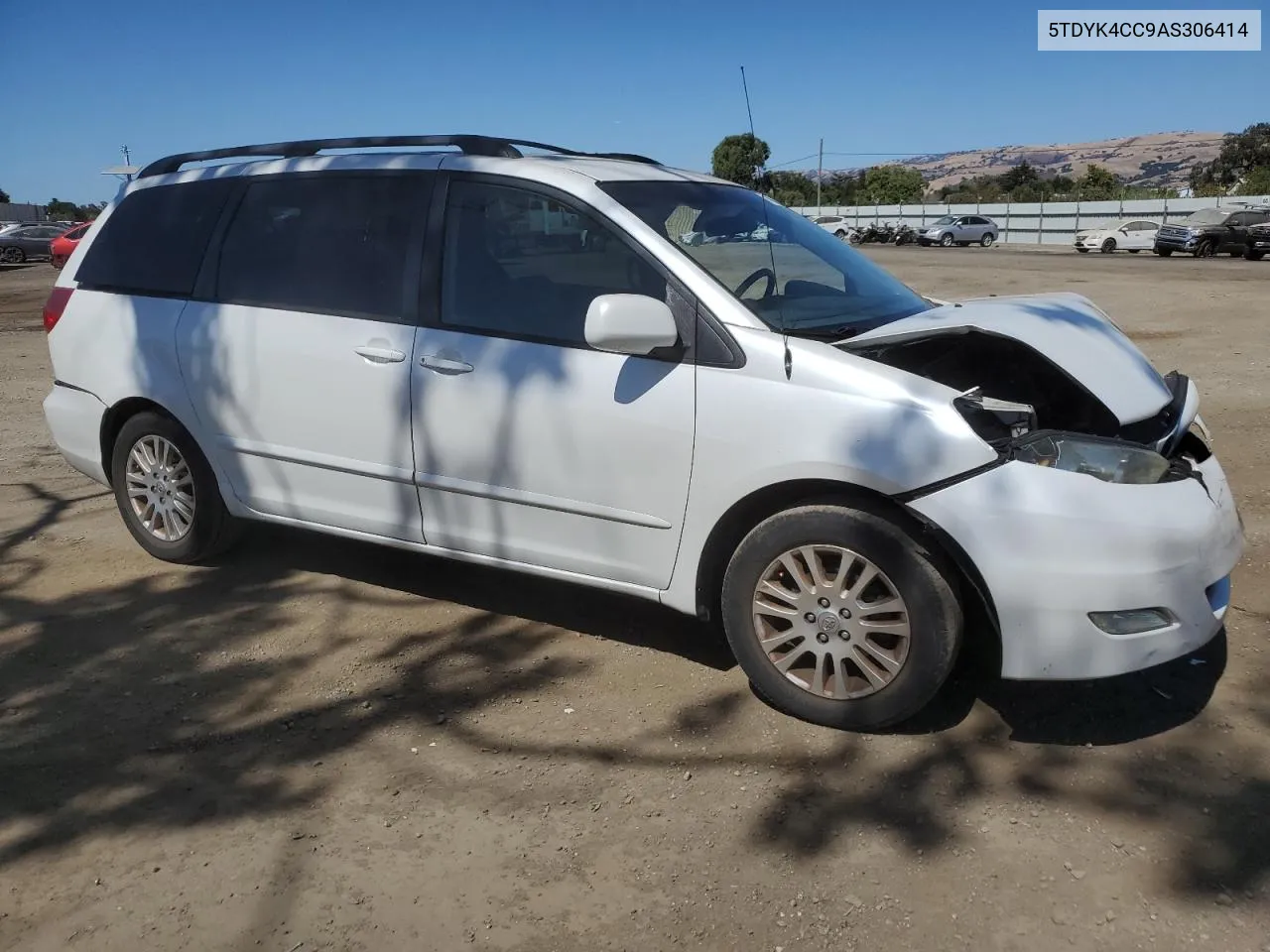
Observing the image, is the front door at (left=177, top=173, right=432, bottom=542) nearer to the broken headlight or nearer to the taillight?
the taillight

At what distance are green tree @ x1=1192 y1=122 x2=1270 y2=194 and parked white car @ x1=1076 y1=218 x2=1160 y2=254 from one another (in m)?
34.9

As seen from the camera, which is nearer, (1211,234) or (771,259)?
(771,259)

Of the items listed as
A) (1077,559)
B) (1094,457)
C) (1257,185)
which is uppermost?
(1257,185)

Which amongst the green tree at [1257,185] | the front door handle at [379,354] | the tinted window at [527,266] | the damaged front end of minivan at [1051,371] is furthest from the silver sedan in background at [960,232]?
the front door handle at [379,354]

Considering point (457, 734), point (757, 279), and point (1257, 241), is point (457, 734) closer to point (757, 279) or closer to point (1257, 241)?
point (757, 279)

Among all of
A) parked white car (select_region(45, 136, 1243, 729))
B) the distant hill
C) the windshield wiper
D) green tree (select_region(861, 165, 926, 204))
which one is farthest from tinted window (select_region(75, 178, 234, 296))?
the distant hill

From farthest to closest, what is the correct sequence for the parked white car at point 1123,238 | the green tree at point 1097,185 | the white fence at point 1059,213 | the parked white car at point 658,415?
the green tree at point 1097,185, the white fence at point 1059,213, the parked white car at point 1123,238, the parked white car at point 658,415

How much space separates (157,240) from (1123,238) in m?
39.8

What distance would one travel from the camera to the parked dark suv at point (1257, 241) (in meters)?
30.5

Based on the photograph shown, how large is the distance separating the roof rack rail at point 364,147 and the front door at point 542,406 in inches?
9.2

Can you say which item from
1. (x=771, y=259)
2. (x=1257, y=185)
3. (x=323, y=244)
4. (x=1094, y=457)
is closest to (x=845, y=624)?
(x=1094, y=457)

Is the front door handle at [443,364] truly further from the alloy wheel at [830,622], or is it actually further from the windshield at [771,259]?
the alloy wheel at [830,622]

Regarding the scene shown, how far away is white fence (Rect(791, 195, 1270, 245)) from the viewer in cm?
4681

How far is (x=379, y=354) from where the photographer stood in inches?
163
